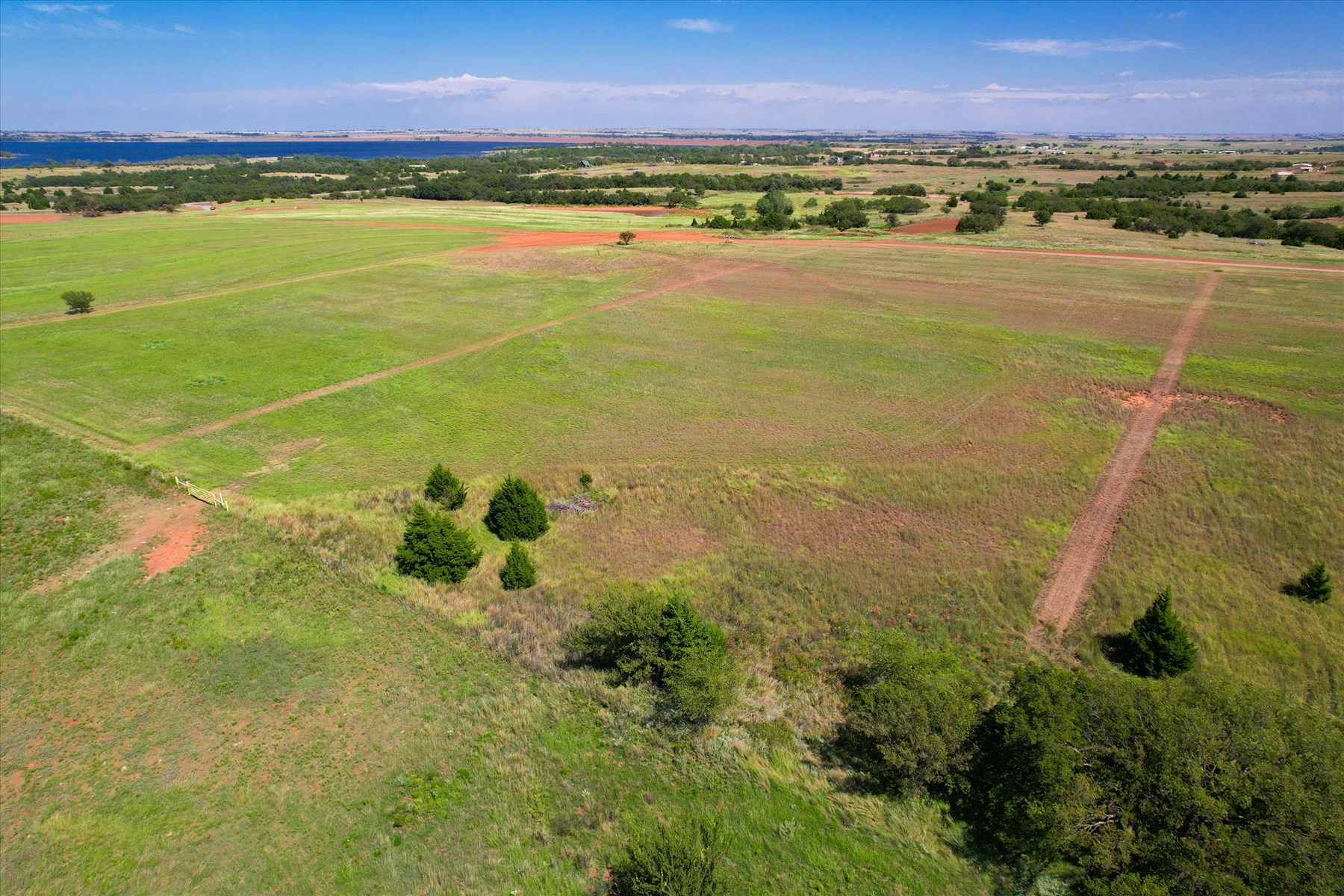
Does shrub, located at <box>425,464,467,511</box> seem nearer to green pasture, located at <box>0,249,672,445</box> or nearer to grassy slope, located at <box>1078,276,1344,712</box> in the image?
green pasture, located at <box>0,249,672,445</box>

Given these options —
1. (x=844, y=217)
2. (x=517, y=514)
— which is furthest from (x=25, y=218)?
(x=517, y=514)

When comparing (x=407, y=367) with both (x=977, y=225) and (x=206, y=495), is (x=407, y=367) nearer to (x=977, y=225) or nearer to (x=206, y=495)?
(x=206, y=495)

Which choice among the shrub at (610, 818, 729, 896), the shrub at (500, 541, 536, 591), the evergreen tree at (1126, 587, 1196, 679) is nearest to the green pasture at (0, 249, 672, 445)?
the shrub at (500, 541, 536, 591)

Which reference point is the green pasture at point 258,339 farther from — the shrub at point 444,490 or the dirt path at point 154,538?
the shrub at point 444,490

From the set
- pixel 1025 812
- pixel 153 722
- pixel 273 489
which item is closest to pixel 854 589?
pixel 1025 812

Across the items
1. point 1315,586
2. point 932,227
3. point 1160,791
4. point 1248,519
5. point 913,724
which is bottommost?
point 1315,586

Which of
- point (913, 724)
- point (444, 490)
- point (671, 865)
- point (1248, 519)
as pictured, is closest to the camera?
point (671, 865)
